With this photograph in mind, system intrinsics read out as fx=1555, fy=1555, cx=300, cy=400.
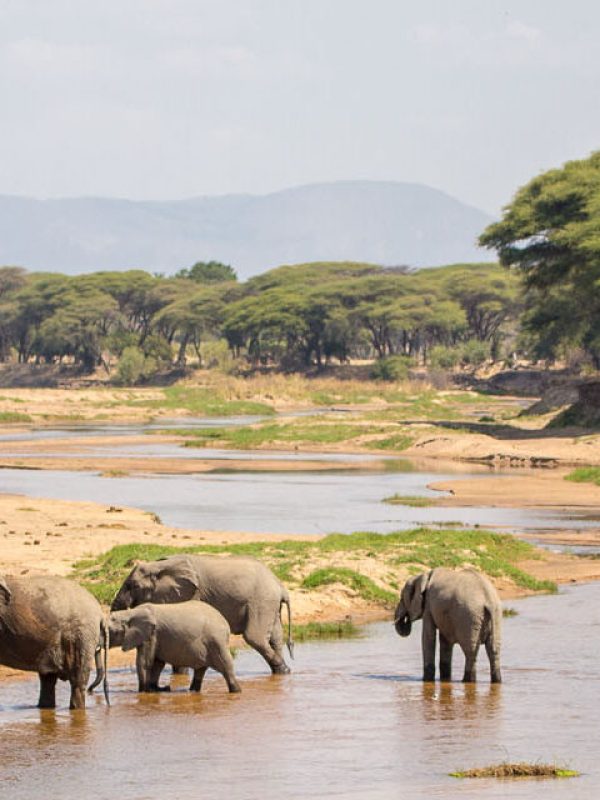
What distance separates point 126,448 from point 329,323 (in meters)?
58.0

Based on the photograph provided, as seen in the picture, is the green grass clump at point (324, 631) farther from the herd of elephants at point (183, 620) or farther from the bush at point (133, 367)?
the bush at point (133, 367)

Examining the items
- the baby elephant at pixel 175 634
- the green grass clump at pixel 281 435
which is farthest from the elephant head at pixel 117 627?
the green grass clump at pixel 281 435

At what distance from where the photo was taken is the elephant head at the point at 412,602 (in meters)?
15.9

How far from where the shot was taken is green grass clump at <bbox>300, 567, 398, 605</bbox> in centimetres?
2116

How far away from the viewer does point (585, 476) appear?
42781 mm

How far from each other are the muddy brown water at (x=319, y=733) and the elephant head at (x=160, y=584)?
85cm

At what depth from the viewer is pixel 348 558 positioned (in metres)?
23.0

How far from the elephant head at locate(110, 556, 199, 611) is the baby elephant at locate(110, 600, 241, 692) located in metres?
0.74

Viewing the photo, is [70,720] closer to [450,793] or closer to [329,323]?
[450,793]

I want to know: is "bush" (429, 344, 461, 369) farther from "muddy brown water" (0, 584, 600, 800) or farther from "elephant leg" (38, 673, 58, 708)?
"elephant leg" (38, 673, 58, 708)

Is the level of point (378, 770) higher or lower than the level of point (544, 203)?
lower

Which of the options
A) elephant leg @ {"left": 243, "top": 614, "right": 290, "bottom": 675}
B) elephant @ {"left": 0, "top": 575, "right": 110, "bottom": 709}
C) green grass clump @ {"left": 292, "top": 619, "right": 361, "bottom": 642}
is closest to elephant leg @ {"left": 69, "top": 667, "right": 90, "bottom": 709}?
elephant @ {"left": 0, "top": 575, "right": 110, "bottom": 709}

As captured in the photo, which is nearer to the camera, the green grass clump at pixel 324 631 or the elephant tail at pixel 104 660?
the elephant tail at pixel 104 660

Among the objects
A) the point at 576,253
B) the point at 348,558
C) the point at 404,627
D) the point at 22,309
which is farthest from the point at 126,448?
the point at 22,309
